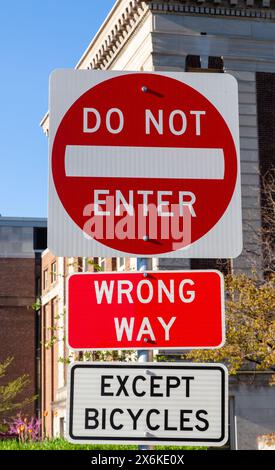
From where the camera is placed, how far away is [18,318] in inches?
2817

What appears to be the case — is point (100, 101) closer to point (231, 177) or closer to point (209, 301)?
point (231, 177)

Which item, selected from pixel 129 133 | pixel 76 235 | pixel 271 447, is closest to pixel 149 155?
pixel 129 133

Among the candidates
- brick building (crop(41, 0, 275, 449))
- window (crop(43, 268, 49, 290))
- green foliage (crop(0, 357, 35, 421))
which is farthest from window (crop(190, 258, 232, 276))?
window (crop(43, 268, 49, 290))

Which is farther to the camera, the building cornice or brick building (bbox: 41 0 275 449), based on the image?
the building cornice

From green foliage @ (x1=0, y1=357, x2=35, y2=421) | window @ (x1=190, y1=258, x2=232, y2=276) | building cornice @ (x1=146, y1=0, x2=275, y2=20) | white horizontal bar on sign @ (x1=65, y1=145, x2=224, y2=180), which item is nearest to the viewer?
white horizontal bar on sign @ (x1=65, y1=145, x2=224, y2=180)

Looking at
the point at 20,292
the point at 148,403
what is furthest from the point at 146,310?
the point at 20,292

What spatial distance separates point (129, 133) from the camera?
13.3ft

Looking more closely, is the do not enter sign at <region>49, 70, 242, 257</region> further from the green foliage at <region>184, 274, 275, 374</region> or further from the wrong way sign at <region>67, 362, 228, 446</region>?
the green foliage at <region>184, 274, 275, 374</region>

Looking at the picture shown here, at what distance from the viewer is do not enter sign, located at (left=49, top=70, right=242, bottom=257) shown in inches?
154

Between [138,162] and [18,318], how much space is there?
68437 millimetres

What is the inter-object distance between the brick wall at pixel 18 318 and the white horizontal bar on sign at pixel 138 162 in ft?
217

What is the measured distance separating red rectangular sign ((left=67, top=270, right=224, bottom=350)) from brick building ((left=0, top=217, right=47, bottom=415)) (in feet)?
219

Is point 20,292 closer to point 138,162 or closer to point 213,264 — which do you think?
point 213,264
